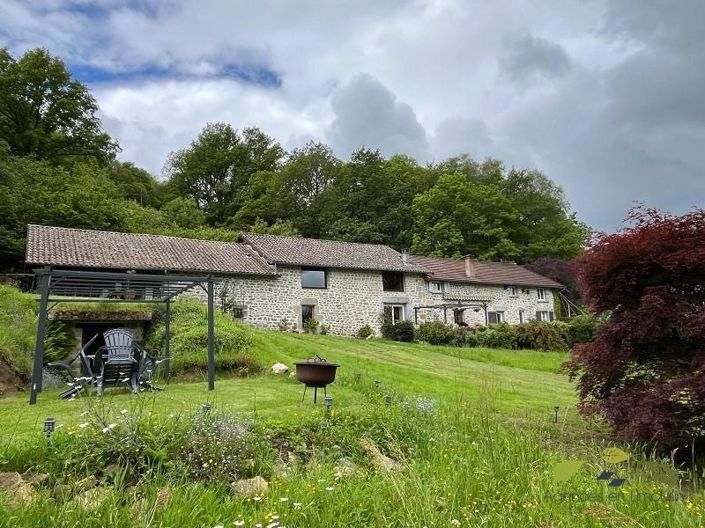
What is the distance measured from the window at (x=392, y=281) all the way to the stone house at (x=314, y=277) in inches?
2.0

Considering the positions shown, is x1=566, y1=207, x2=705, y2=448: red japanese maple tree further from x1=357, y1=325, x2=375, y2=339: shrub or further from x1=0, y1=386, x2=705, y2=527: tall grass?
x1=357, y1=325, x2=375, y2=339: shrub

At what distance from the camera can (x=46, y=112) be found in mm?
→ 30688

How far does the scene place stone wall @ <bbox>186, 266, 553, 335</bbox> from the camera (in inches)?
808

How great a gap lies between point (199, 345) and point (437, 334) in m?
13.0

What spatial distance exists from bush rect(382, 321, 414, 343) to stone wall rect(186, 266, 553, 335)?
141 centimetres

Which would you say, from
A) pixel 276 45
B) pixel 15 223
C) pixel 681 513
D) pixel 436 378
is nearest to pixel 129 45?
pixel 276 45

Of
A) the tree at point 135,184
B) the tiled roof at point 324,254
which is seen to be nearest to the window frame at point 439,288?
the tiled roof at point 324,254

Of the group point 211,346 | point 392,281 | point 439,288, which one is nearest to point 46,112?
point 392,281

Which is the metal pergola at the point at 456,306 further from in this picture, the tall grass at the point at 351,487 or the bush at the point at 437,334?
the tall grass at the point at 351,487

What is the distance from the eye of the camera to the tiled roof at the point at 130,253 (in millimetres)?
16766

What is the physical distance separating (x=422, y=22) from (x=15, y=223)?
796 inches

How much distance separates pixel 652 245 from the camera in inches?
Result: 232

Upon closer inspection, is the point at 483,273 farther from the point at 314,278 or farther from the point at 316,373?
the point at 316,373

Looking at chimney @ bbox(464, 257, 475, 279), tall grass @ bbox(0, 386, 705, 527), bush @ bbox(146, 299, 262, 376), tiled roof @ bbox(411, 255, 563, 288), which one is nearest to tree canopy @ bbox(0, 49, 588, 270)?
tiled roof @ bbox(411, 255, 563, 288)
